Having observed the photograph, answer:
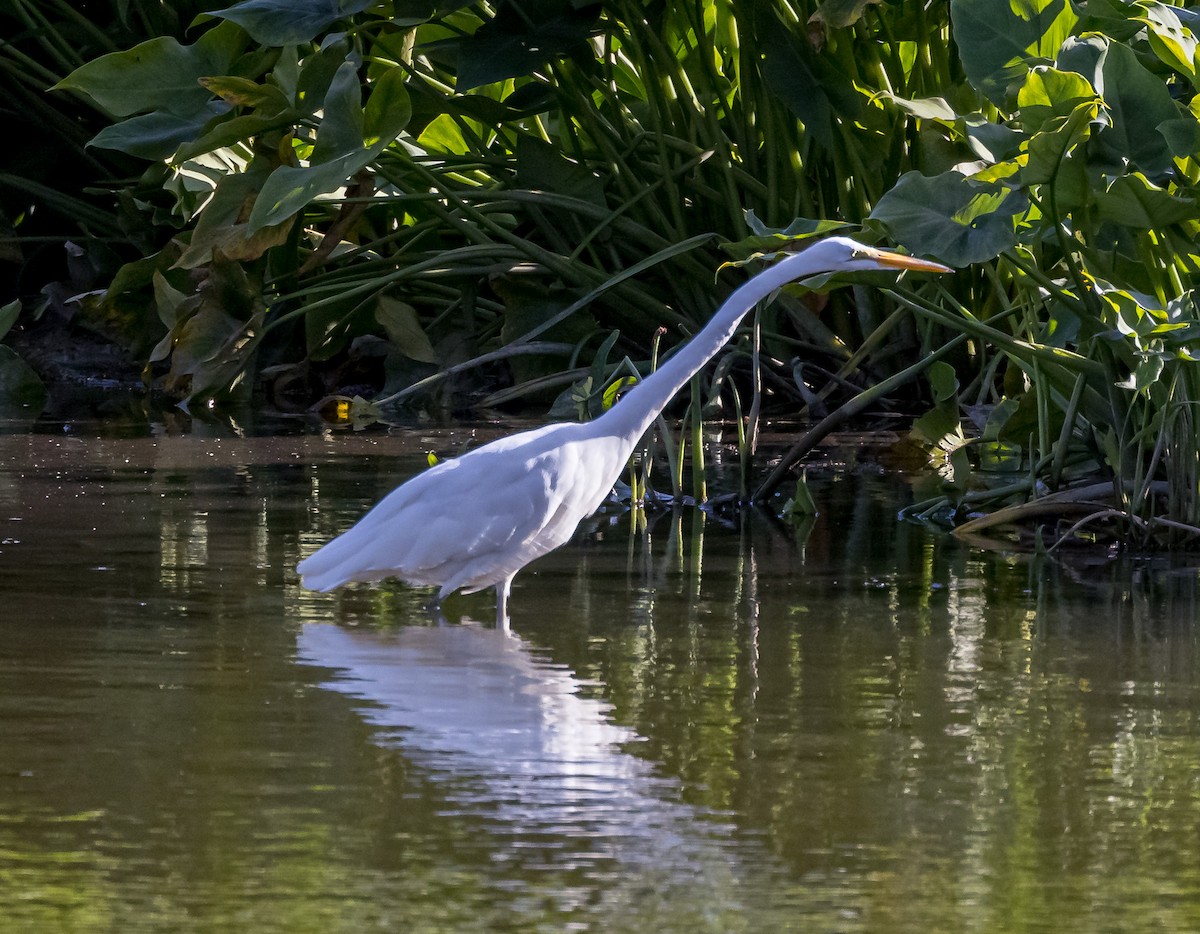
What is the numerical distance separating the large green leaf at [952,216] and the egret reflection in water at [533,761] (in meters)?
1.45

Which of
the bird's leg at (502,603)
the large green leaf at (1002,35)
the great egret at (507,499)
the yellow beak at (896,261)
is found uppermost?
the large green leaf at (1002,35)

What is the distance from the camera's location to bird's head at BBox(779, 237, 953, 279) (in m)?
4.45

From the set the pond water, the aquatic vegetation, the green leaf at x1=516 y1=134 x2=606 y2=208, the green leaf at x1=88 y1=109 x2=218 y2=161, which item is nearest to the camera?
the pond water

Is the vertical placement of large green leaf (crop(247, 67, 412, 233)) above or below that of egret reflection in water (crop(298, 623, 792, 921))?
above

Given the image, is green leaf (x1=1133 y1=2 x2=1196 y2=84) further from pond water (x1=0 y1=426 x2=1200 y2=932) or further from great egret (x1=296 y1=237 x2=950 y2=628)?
pond water (x1=0 y1=426 x2=1200 y2=932)

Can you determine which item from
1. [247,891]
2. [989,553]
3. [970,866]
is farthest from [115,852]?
[989,553]

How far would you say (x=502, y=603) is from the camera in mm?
4133

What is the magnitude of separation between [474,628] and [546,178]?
4.63 m

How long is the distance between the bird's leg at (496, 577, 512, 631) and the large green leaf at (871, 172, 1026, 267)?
131 cm

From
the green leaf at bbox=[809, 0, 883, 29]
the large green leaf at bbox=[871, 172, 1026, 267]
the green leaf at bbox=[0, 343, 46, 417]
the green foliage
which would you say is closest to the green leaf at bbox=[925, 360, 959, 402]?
the green foliage

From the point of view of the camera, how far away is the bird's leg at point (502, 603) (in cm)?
409

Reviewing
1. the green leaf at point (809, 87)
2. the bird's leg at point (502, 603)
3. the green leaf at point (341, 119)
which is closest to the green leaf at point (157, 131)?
the green leaf at point (341, 119)

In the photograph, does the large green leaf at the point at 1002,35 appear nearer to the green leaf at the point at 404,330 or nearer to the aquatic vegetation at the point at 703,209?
the aquatic vegetation at the point at 703,209

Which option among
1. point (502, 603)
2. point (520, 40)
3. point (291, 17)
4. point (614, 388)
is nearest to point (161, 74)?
point (291, 17)
